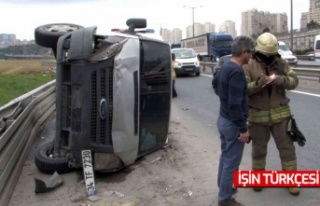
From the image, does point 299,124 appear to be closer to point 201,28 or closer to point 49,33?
point 49,33

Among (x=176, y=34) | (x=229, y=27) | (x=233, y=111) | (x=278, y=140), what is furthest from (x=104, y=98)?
(x=176, y=34)

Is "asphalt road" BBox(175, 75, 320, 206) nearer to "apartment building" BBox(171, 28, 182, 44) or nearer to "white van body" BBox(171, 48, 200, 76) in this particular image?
"white van body" BBox(171, 48, 200, 76)

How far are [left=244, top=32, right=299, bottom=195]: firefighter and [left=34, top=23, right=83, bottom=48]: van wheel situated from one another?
309 centimetres

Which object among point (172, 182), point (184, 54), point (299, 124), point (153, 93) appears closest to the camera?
point (172, 182)

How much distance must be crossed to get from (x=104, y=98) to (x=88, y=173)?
897 millimetres

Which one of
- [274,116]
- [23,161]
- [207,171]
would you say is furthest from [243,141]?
[23,161]

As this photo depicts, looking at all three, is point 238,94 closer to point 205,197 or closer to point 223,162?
point 223,162

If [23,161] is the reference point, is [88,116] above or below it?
above

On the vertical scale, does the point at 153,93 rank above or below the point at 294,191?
above

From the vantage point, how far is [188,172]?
5.82 metres

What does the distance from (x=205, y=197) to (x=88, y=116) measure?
1.63m

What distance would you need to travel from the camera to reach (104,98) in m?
5.18

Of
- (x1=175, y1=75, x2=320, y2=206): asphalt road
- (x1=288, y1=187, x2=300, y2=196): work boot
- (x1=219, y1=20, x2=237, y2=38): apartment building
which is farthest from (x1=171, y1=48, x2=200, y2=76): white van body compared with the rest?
(x1=219, y1=20, x2=237, y2=38): apartment building

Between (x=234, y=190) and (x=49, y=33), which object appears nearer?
(x=234, y=190)
